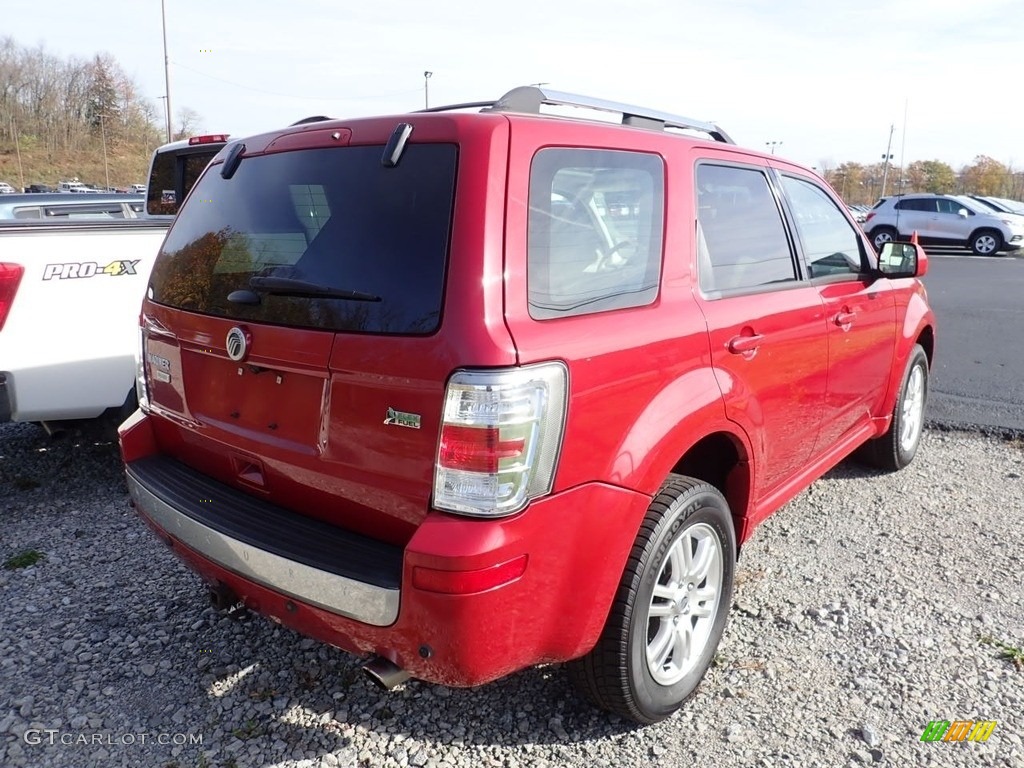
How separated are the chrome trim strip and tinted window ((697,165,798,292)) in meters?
1.53

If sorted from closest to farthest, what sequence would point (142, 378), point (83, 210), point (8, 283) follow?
point (142, 378) < point (8, 283) < point (83, 210)

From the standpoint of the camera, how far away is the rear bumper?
1.96 metres

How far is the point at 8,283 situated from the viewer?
3986mm

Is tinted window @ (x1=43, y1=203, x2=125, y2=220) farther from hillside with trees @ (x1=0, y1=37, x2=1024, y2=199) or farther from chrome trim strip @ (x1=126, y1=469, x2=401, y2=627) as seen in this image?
hillside with trees @ (x1=0, y1=37, x2=1024, y2=199)

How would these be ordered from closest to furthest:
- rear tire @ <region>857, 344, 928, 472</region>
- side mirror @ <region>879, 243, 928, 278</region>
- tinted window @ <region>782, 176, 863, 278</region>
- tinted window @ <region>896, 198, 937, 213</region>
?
tinted window @ <region>782, 176, 863, 278</region> < side mirror @ <region>879, 243, 928, 278</region> < rear tire @ <region>857, 344, 928, 472</region> < tinted window @ <region>896, 198, 937, 213</region>

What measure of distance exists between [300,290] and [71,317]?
2.59 meters

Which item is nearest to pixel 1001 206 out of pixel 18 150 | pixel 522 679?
pixel 522 679

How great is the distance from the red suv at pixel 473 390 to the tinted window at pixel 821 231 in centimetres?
57

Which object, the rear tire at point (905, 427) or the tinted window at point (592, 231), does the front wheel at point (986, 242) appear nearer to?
the rear tire at point (905, 427)

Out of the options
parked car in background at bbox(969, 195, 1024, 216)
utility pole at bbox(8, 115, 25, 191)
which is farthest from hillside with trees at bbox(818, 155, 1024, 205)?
utility pole at bbox(8, 115, 25, 191)

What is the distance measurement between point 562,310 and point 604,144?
0.61 meters

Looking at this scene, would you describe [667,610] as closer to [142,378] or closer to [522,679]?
[522,679]

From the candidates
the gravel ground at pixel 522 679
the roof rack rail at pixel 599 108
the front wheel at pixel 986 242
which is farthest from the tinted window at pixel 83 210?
the front wheel at pixel 986 242

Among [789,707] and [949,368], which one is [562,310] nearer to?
[789,707]
